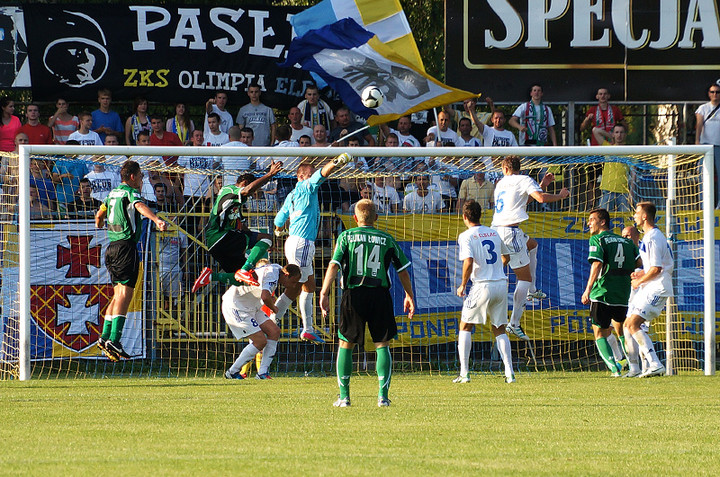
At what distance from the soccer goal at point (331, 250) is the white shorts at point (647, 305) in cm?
88

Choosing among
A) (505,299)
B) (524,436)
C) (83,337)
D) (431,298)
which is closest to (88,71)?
(83,337)

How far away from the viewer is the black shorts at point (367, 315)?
30.5ft

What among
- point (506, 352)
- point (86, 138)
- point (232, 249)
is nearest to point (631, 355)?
point (506, 352)

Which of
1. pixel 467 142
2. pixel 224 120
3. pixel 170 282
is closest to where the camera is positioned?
pixel 170 282

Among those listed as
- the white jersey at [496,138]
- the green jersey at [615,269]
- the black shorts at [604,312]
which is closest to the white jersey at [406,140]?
the white jersey at [496,138]

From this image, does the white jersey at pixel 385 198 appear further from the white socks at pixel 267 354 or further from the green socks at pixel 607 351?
the green socks at pixel 607 351

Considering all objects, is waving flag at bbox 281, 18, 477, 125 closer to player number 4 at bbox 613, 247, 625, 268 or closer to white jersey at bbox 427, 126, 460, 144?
white jersey at bbox 427, 126, 460, 144

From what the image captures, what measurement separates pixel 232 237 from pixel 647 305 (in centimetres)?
507

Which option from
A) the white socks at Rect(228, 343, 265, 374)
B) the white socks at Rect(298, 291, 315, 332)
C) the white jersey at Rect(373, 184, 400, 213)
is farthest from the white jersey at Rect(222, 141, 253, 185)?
the white socks at Rect(228, 343, 265, 374)

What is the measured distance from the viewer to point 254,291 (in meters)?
12.4

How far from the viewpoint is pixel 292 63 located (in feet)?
55.0

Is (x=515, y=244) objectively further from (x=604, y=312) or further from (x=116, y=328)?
(x=116, y=328)

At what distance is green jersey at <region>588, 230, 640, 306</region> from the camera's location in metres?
12.8

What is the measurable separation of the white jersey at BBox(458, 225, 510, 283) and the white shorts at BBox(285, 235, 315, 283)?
2259 mm
